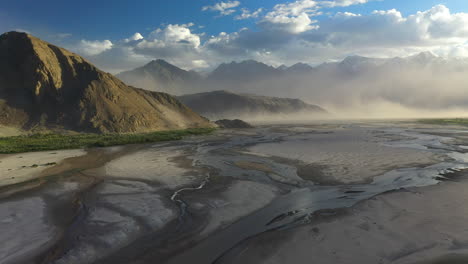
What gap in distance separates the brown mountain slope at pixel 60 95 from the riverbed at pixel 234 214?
1789 inches

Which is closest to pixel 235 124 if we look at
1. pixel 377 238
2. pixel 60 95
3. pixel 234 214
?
pixel 60 95

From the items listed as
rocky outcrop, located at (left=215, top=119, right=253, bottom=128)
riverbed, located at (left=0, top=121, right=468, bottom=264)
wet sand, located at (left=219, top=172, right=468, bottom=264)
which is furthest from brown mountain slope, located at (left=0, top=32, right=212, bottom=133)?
wet sand, located at (left=219, top=172, right=468, bottom=264)

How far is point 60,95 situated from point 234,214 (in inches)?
2793

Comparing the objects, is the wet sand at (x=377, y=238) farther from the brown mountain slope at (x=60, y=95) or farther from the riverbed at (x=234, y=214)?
the brown mountain slope at (x=60, y=95)

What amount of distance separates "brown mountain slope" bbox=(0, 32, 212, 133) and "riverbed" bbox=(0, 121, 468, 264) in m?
45.5

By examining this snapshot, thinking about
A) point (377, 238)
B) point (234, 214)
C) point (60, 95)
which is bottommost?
point (234, 214)

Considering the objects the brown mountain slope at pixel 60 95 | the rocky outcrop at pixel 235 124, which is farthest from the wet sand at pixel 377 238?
the rocky outcrop at pixel 235 124

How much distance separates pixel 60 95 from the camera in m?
66.4

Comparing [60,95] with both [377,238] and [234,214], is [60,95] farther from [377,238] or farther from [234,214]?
[377,238]

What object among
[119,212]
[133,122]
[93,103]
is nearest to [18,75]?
[93,103]

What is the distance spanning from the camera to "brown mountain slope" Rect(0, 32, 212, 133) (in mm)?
60688

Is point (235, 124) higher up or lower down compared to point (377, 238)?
higher up

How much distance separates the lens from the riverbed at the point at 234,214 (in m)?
8.27

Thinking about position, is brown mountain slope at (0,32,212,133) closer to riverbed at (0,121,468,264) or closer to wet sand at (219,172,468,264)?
riverbed at (0,121,468,264)
